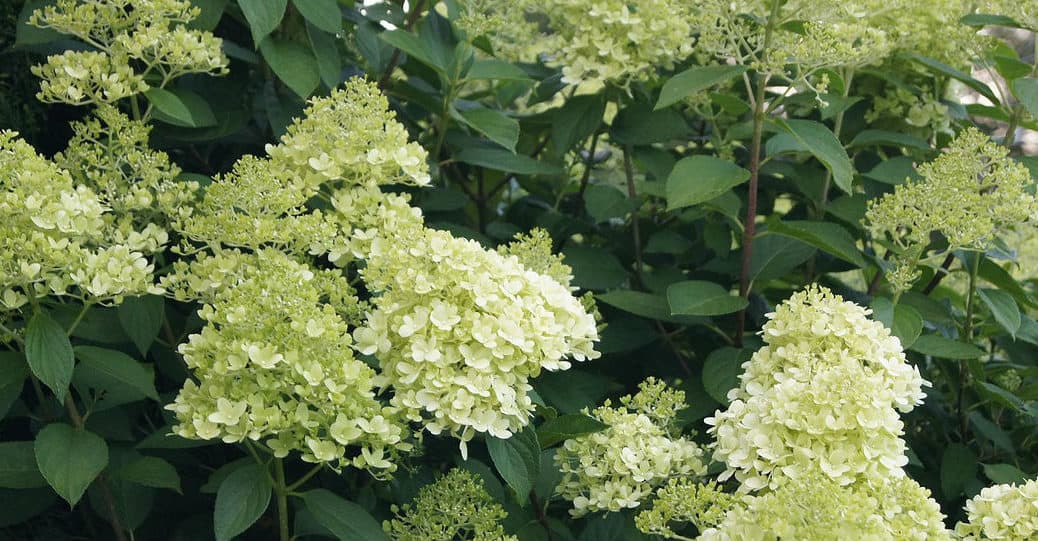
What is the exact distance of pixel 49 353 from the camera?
190cm

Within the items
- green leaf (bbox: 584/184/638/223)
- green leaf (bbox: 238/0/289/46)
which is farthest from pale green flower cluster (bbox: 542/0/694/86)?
green leaf (bbox: 238/0/289/46)

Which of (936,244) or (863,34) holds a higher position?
(863,34)

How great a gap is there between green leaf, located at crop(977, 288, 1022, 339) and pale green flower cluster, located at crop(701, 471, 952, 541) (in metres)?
0.93

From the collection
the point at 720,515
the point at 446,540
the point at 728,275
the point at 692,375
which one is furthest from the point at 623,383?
the point at 720,515

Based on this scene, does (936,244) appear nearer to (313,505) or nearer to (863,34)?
(863,34)

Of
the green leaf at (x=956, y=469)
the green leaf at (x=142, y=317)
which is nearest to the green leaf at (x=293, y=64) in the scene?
the green leaf at (x=142, y=317)

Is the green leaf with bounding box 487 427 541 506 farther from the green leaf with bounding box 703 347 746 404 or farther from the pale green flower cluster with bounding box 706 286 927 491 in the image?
the green leaf with bounding box 703 347 746 404

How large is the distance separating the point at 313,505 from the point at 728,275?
1539 millimetres

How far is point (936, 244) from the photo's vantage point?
287 cm

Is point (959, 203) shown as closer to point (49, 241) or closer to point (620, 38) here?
point (620, 38)

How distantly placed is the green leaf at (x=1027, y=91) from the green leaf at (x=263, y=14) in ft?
5.75

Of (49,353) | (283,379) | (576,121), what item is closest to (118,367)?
(49,353)

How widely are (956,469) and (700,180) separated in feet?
3.30

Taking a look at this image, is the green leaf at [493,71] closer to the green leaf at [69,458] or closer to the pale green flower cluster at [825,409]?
the pale green flower cluster at [825,409]
